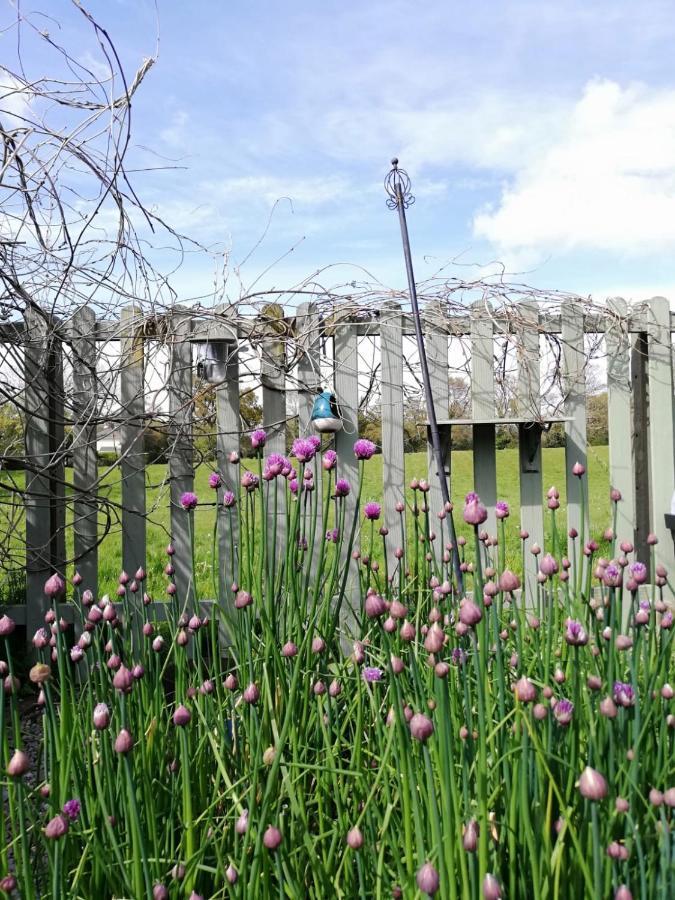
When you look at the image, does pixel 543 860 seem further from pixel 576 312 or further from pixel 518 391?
pixel 576 312

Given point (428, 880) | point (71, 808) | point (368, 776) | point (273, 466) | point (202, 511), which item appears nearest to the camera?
point (428, 880)

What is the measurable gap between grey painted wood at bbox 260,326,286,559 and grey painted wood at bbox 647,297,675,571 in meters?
1.92

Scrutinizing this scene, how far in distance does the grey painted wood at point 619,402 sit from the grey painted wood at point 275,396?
1.65 meters

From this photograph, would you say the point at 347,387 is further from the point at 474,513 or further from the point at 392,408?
the point at 474,513

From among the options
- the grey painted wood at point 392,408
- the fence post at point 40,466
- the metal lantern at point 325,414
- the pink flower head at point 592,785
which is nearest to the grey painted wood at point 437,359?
the grey painted wood at point 392,408

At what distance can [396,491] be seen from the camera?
354 cm

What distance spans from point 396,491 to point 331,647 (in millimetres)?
1741

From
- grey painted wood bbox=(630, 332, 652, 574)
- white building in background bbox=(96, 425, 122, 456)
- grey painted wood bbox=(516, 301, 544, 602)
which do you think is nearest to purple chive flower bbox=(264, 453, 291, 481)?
white building in background bbox=(96, 425, 122, 456)

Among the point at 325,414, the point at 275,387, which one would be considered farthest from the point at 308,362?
the point at 325,414

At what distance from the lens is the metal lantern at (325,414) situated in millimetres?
3373

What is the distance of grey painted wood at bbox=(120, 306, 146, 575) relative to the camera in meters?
3.46

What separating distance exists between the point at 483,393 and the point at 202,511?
3.18 m

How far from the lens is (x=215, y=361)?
3461mm

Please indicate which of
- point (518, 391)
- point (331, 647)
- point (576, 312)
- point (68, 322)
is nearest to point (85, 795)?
point (331, 647)
